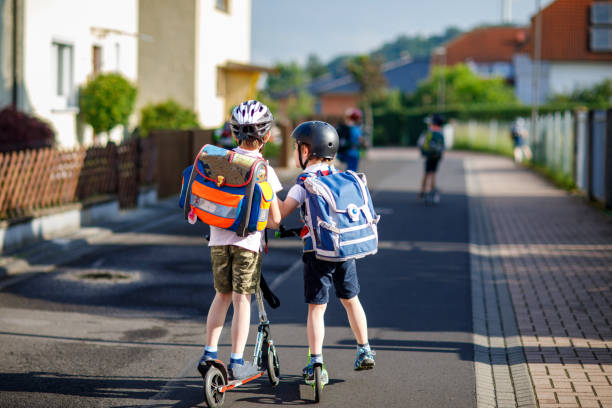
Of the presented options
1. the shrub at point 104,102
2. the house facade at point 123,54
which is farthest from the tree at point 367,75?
the shrub at point 104,102

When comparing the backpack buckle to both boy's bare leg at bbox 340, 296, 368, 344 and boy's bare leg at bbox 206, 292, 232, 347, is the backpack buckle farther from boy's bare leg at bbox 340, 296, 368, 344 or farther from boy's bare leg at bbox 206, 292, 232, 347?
boy's bare leg at bbox 206, 292, 232, 347

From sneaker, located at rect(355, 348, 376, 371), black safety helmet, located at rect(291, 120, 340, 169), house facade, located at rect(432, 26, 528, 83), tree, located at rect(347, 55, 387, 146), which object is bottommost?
sneaker, located at rect(355, 348, 376, 371)

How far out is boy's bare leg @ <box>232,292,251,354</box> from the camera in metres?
4.99

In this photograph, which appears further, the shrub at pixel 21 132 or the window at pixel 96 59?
the window at pixel 96 59

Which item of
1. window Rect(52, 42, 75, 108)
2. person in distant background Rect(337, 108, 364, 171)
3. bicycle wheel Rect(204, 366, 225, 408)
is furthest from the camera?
window Rect(52, 42, 75, 108)

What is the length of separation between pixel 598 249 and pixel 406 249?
246 cm

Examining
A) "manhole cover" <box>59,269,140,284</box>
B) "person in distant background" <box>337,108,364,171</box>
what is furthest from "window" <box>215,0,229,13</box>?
"manhole cover" <box>59,269,140,284</box>

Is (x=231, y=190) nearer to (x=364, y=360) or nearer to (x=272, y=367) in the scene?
(x=272, y=367)

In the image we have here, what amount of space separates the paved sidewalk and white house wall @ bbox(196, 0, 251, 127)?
1301cm

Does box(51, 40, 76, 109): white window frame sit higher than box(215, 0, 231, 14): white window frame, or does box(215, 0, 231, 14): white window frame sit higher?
box(215, 0, 231, 14): white window frame

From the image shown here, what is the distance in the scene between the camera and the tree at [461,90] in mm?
66562

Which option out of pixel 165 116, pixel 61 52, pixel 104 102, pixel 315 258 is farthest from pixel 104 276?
pixel 165 116

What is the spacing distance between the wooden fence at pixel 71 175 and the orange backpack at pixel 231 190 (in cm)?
647

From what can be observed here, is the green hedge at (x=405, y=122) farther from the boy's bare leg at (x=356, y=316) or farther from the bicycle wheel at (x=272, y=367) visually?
the bicycle wheel at (x=272, y=367)
